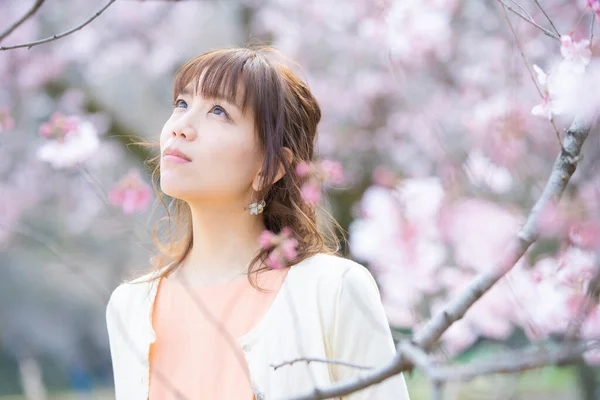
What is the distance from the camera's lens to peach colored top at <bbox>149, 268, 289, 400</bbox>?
4.11 feet

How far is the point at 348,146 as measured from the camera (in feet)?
14.4

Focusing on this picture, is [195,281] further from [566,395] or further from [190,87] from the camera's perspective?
[566,395]

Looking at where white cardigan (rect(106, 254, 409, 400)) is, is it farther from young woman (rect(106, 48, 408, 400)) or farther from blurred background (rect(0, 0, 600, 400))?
blurred background (rect(0, 0, 600, 400))

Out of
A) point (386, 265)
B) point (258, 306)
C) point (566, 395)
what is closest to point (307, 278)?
point (258, 306)

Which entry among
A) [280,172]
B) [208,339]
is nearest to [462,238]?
[280,172]

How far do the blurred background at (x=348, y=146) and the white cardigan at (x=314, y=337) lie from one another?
0.46 ft

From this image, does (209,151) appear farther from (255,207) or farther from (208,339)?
(208,339)

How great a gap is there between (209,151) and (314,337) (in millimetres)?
357

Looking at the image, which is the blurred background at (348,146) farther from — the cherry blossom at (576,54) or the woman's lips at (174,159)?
the woman's lips at (174,159)

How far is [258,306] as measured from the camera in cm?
129

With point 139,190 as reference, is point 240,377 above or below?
below

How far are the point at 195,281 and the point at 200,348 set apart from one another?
0.14 metres

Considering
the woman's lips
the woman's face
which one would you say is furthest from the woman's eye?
the woman's lips

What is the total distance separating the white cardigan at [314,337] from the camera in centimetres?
116
